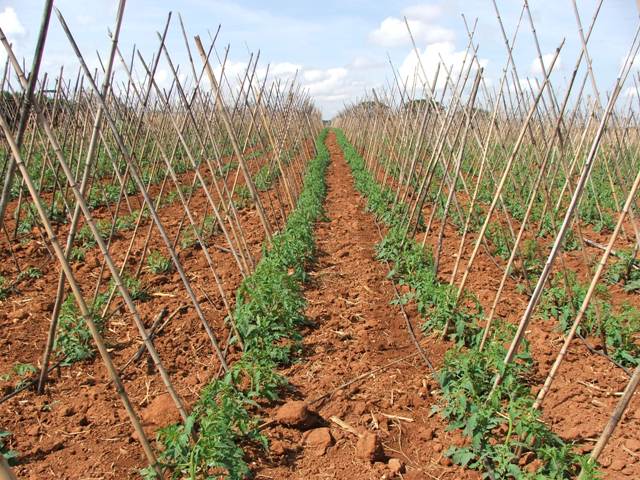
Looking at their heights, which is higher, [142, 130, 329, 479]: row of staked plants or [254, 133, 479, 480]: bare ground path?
[142, 130, 329, 479]: row of staked plants

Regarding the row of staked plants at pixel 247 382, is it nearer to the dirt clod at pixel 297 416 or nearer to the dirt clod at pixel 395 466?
the dirt clod at pixel 297 416

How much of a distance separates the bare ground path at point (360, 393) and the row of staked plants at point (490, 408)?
129 millimetres

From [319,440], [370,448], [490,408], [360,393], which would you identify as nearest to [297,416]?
[319,440]

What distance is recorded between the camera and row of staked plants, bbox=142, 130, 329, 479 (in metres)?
2.26

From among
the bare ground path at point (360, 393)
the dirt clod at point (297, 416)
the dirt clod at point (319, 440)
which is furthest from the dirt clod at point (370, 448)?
the dirt clod at point (297, 416)

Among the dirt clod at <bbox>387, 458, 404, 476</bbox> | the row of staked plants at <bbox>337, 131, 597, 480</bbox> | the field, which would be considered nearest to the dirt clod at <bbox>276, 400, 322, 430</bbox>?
the field

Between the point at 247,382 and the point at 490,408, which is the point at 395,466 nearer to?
the point at 490,408

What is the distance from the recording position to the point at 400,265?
16.9 feet

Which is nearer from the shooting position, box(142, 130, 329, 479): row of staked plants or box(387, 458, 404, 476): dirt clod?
box(142, 130, 329, 479): row of staked plants

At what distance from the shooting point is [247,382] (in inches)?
122

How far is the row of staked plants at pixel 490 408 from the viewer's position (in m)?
2.29

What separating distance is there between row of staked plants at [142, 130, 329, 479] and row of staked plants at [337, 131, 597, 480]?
967mm

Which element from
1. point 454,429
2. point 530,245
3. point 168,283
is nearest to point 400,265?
point 530,245

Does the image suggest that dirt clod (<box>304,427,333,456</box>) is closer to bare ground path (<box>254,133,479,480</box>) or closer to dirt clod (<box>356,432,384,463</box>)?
bare ground path (<box>254,133,479,480</box>)
